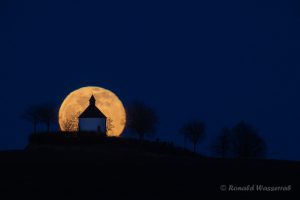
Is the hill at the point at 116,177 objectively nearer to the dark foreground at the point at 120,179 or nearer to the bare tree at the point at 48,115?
the dark foreground at the point at 120,179

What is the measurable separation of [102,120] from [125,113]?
24.0 feet

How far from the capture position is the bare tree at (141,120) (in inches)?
3868

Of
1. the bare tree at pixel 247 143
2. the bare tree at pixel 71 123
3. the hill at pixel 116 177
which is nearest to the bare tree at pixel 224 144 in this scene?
the bare tree at pixel 247 143

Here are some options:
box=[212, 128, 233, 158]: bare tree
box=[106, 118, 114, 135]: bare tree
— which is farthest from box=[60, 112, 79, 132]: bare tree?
box=[212, 128, 233, 158]: bare tree

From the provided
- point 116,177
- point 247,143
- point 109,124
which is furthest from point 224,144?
point 116,177

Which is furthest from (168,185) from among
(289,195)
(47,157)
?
(47,157)

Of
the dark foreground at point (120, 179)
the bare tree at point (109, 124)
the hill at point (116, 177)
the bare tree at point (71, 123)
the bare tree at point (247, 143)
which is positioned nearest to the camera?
the dark foreground at point (120, 179)

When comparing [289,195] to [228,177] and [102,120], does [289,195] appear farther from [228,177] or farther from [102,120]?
[102,120]

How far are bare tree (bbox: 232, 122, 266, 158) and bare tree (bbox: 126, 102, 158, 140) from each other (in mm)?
14338

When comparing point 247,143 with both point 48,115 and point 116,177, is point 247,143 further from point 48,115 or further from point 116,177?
point 116,177

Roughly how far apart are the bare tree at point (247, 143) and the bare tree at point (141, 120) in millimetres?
14338

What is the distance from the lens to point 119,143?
76.6 metres

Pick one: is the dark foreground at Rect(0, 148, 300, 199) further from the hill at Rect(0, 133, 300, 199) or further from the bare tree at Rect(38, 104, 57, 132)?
the bare tree at Rect(38, 104, 57, 132)

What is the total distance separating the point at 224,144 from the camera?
105812mm
